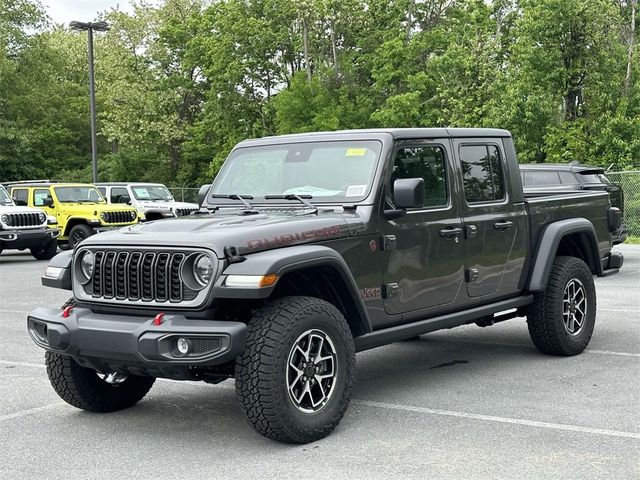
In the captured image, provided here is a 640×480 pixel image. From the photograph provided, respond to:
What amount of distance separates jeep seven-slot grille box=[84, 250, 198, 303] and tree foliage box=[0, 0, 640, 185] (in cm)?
2661

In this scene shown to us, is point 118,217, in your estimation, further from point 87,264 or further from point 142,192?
point 87,264

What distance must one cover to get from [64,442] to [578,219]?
484cm

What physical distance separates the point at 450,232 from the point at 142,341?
2.63 metres

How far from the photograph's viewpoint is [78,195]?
80.4ft

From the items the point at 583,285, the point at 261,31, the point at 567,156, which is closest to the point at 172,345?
the point at 583,285

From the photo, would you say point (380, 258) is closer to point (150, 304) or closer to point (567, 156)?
point (150, 304)

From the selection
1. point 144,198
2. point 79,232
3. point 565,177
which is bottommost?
point 79,232

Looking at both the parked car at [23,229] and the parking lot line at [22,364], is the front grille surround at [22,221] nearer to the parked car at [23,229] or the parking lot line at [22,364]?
the parked car at [23,229]

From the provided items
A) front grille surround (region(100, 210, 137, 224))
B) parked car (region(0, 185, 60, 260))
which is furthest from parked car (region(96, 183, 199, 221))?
parked car (region(0, 185, 60, 260))

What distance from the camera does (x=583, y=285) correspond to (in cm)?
809

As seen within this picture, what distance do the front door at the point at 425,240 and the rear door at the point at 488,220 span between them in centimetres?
16

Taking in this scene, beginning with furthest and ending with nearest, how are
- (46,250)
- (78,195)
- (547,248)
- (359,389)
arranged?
1. (78,195)
2. (46,250)
3. (547,248)
4. (359,389)

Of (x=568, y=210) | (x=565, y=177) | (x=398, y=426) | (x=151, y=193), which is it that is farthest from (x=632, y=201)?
(x=398, y=426)

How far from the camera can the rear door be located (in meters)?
7.03
